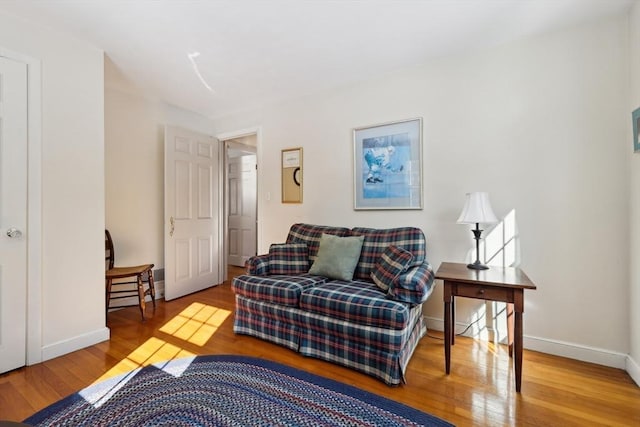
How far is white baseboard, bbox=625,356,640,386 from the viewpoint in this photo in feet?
5.82

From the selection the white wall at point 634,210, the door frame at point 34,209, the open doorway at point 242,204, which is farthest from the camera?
the open doorway at point 242,204

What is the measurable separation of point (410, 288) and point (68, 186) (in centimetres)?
261

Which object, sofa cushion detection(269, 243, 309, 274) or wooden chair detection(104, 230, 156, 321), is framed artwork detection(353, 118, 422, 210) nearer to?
sofa cushion detection(269, 243, 309, 274)

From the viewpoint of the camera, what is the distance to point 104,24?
2.08 metres

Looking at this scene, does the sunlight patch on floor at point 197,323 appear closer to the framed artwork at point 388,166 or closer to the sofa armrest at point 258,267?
the sofa armrest at point 258,267

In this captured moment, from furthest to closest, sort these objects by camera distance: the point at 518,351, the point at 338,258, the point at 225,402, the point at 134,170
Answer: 1. the point at 134,170
2. the point at 338,258
3. the point at 518,351
4. the point at 225,402

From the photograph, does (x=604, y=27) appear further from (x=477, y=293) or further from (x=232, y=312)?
(x=232, y=312)

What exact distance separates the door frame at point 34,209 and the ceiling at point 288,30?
0.45 meters

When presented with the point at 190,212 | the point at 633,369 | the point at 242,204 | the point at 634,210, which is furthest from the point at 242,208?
the point at 633,369

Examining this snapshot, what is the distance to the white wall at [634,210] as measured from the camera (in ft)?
5.95

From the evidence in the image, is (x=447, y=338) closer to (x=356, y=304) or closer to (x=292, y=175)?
(x=356, y=304)

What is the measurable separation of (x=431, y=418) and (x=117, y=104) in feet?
13.1

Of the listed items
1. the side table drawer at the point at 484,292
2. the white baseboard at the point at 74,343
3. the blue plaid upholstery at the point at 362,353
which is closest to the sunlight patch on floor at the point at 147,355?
the white baseboard at the point at 74,343

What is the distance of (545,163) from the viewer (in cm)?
220
